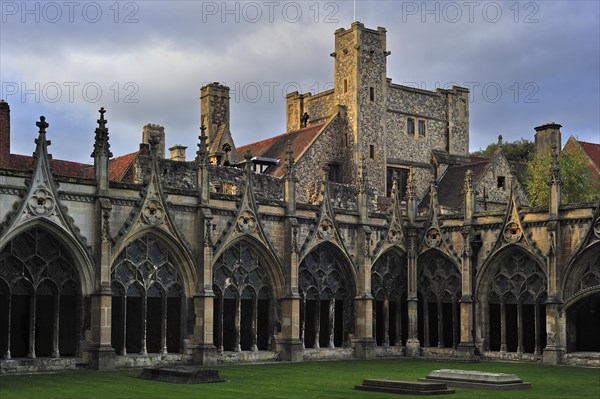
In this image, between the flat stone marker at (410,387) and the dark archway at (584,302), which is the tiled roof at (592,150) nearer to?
the dark archway at (584,302)

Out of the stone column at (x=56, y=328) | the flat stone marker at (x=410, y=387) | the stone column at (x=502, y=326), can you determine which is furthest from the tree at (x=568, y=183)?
the flat stone marker at (x=410, y=387)

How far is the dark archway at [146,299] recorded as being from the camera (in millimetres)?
32000

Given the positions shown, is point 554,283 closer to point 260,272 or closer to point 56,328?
point 260,272

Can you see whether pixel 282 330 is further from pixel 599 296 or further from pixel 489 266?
pixel 599 296

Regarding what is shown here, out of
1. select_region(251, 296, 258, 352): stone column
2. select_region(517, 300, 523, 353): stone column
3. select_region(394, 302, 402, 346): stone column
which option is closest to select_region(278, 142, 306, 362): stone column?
Result: select_region(251, 296, 258, 352): stone column

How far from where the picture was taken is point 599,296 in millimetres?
34781

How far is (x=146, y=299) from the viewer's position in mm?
32625

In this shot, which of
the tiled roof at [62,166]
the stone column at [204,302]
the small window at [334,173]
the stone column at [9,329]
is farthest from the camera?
the small window at [334,173]

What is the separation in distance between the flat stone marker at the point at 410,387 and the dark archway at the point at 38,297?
1145 cm

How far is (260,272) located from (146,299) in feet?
17.4

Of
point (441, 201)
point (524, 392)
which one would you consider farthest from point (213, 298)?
point (441, 201)

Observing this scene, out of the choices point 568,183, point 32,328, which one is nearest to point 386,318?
point 32,328

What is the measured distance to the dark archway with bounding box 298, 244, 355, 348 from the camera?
37.8 meters

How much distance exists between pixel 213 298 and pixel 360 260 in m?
7.61
